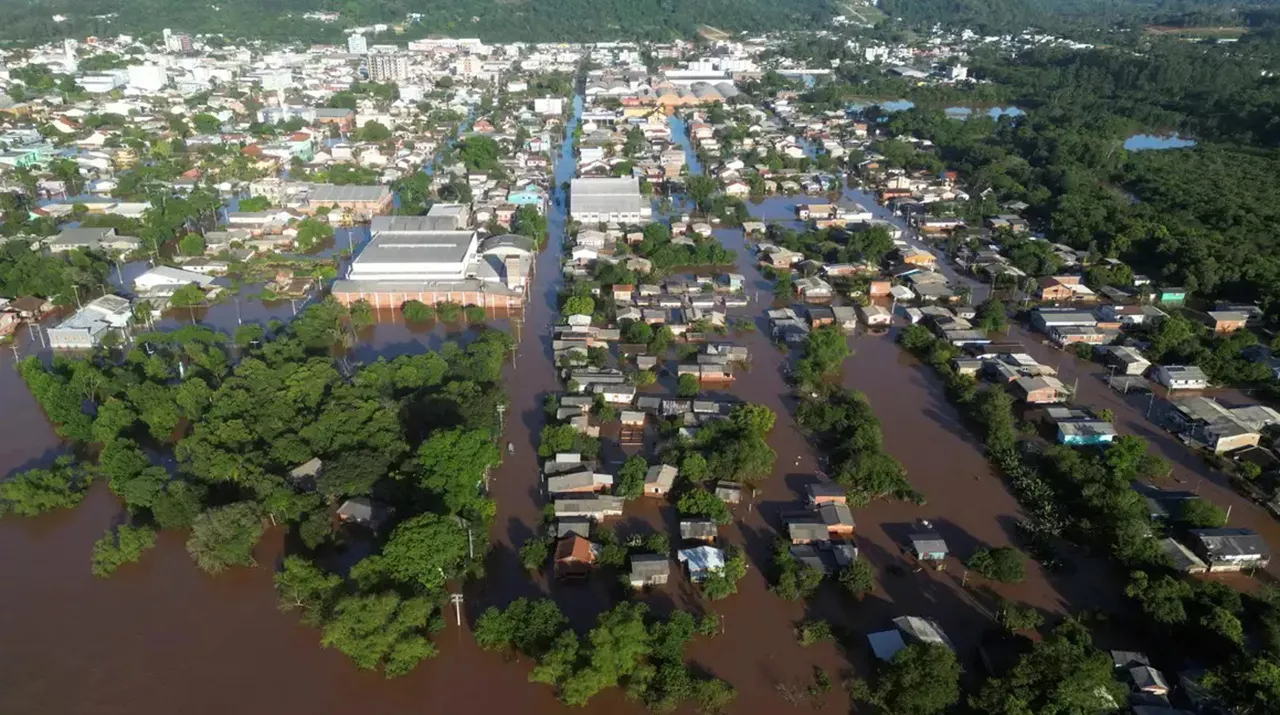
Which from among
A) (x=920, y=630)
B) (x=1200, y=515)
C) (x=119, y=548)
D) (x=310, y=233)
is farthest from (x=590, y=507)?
(x=310, y=233)

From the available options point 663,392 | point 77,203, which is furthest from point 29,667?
point 77,203

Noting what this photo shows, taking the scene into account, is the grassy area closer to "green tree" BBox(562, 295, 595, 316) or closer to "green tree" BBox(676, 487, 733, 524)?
"green tree" BBox(562, 295, 595, 316)

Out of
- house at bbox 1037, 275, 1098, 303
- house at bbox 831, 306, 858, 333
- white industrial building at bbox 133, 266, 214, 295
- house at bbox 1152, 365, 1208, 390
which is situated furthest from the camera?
house at bbox 1037, 275, 1098, 303

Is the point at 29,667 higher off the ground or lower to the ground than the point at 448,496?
lower

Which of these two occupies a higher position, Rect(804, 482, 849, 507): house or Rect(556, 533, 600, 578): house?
Rect(804, 482, 849, 507): house

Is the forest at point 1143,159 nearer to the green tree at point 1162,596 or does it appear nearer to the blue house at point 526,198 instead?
the green tree at point 1162,596

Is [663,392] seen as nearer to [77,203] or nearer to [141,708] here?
[141,708]

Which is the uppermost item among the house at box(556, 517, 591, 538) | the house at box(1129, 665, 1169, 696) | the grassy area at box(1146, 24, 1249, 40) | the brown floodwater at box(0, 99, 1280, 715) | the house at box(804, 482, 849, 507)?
the grassy area at box(1146, 24, 1249, 40)

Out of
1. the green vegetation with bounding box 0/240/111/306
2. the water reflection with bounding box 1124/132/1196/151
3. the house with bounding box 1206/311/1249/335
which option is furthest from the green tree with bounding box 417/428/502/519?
the water reflection with bounding box 1124/132/1196/151
